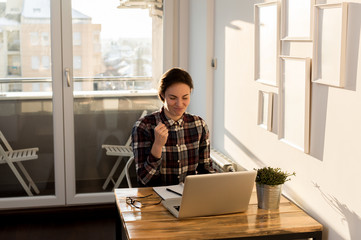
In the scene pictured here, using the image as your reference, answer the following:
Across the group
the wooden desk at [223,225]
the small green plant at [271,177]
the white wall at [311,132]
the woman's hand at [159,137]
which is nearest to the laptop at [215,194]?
the wooden desk at [223,225]

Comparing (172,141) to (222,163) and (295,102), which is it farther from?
(295,102)

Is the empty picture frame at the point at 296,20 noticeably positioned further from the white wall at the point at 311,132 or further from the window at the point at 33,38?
the window at the point at 33,38

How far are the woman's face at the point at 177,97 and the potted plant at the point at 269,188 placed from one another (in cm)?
61

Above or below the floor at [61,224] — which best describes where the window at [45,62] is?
above

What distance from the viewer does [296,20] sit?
8.50 feet

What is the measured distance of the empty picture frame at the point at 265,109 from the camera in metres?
2.94

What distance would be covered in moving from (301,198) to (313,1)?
3.05ft

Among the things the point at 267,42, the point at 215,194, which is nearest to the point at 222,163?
the point at 267,42

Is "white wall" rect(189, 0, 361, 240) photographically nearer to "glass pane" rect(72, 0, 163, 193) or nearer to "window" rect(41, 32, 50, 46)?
"glass pane" rect(72, 0, 163, 193)

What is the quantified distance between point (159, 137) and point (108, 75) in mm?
2039

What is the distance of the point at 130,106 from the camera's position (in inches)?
189

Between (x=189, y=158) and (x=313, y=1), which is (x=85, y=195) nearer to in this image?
(x=189, y=158)

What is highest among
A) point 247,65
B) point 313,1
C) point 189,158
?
point 313,1

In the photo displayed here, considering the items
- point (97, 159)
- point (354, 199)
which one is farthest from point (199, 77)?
point (354, 199)
